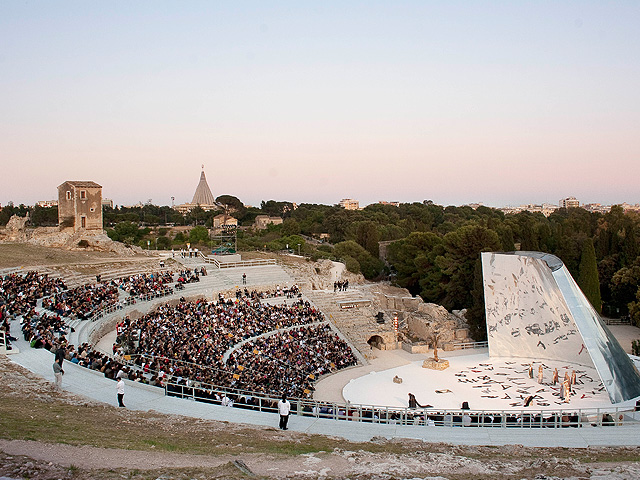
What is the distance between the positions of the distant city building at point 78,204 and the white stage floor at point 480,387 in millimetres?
29176

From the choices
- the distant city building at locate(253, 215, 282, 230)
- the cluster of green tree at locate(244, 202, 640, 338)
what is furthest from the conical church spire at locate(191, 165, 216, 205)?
the cluster of green tree at locate(244, 202, 640, 338)

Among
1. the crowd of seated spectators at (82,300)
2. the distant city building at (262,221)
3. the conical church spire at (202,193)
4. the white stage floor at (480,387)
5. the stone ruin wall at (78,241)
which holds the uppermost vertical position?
the conical church spire at (202,193)

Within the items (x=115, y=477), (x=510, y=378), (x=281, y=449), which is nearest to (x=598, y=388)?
(x=510, y=378)

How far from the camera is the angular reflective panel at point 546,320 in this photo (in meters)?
19.5

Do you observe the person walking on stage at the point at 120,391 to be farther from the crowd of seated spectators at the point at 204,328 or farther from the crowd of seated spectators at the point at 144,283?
the crowd of seated spectators at the point at 144,283

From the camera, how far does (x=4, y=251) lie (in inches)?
1356

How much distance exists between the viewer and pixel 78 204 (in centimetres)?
4291

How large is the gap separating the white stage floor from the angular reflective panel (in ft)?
2.38

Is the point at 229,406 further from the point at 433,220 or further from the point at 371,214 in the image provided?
the point at 433,220

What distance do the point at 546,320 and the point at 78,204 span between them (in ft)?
117

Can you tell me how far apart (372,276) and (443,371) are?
113 feet

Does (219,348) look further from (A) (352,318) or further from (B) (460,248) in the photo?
(B) (460,248)

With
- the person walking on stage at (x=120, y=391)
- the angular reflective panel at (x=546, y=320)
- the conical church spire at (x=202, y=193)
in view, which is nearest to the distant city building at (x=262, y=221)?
the conical church spire at (x=202, y=193)

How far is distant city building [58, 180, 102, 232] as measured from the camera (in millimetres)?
42750
